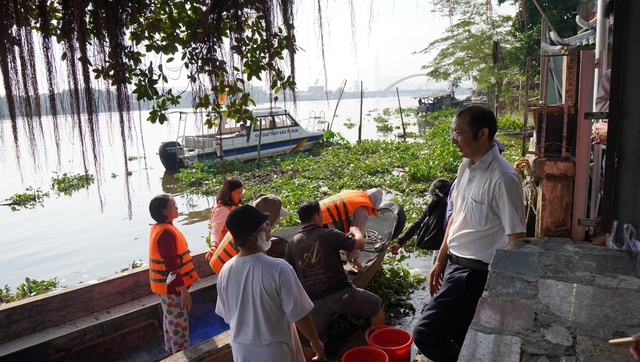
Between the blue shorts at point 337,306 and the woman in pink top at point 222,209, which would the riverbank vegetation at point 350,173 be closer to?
the blue shorts at point 337,306

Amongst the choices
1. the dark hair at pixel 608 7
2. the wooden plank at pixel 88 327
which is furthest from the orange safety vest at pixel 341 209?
the dark hair at pixel 608 7

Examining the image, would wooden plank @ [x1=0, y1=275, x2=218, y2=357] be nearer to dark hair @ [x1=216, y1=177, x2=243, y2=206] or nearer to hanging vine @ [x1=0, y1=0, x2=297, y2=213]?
dark hair @ [x1=216, y1=177, x2=243, y2=206]

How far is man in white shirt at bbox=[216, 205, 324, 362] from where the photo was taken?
105 inches

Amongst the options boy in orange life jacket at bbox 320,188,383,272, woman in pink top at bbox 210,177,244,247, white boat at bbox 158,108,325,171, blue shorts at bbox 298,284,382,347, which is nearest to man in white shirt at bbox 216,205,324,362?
blue shorts at bbox 298,284,382,347

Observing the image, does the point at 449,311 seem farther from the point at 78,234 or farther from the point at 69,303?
the point at 78,234

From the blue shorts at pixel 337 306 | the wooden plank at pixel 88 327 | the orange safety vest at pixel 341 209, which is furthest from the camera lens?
the orange safety vest at pixel 341 209

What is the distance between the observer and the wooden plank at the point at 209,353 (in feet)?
11.6

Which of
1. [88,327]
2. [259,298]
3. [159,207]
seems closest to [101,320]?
[88,327]

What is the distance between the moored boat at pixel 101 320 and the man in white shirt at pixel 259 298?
2161 millimetres

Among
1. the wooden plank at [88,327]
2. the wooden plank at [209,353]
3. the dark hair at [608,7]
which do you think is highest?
the dark hair at [608,7]

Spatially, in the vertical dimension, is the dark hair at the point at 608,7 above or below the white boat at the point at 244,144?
above

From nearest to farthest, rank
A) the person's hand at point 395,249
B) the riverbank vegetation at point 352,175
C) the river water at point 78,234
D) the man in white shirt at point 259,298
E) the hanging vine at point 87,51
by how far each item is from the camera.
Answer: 1. the hanging vine at point 87,51
2. the man in white shirt at point 259,298
3. the person's hand at point 395,249
4. the river water at point 78,234
5. the riverbank vegetation at point 352,175

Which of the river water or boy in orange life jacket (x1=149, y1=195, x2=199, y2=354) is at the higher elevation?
boy in orange life jacket (x1=149, y1=195, x2=199, y2=354)

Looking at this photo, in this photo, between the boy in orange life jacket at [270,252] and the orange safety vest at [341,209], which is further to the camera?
the orange safety vest at [341,209]
